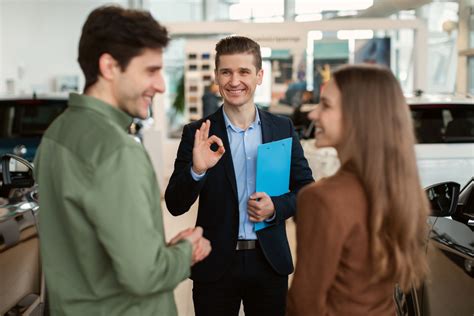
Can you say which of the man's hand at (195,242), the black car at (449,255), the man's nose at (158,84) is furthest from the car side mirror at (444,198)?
the man's nose at (158,84)

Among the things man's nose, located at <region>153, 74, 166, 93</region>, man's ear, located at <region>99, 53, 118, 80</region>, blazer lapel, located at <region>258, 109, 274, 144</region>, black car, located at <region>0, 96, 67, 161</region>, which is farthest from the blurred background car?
man's ear, located at <region>99, 53, 118, 80</region>

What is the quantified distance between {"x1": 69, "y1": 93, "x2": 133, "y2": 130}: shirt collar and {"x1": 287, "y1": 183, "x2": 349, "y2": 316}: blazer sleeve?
46cm

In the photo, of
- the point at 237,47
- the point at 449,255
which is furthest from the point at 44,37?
the point at 449,255

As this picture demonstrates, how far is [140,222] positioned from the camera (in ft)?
4.41

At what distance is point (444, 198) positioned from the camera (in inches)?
98.0

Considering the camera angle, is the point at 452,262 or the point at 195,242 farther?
the point at 452,262

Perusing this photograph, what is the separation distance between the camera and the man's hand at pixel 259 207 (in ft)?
7.23

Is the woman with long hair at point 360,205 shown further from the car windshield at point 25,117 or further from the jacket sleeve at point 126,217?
the car windshield at point 25,117

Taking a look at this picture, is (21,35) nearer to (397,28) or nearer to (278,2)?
(278,2)

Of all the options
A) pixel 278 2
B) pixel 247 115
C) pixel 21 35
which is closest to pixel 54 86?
pixel 21 35

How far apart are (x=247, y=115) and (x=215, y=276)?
61cm

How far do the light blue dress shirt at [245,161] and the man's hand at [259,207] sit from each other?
57mm

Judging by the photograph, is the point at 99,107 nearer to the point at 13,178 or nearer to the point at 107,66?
the point at 107,66

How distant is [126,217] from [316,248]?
0.44 m
